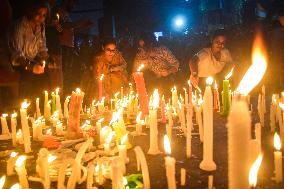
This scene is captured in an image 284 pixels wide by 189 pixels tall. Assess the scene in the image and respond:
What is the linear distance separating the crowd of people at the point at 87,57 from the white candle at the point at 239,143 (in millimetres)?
5949

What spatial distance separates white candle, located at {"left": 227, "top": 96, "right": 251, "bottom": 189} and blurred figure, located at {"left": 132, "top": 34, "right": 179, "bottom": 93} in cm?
965

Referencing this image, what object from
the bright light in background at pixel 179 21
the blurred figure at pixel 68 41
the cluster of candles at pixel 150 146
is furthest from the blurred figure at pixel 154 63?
the bright light in background at pixel 179 21

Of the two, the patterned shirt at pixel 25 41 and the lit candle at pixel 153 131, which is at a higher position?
the patterned shirt at pixel 25 41

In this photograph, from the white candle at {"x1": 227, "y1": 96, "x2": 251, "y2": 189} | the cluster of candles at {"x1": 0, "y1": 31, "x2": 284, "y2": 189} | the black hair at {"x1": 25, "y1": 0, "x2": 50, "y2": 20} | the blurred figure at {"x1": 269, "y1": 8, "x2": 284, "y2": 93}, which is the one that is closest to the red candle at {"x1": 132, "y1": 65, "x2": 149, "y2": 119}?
the cluster of candles at {"x1": 0, "y1": 31, "x2": 284, "y2": 189}

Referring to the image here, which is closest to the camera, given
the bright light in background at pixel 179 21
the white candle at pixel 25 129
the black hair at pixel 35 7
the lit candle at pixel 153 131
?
the lit candle at pixel 153 131

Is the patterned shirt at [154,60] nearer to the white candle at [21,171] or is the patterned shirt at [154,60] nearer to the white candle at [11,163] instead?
the white candle at [11,163]

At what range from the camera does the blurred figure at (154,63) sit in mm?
10758

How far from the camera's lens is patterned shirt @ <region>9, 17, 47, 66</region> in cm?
713

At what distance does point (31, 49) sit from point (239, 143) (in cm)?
726

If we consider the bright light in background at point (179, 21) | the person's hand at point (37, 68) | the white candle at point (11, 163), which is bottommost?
the white candle at point (11, 163)

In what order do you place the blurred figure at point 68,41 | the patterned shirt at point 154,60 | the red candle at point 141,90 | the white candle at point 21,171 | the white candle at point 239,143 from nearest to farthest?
the white candle at point 239,143 → the white candle at point 21,171 → the red candle at point 141,90 → the blurred figure at point 68,41 → the patterned shirt at point 154,60

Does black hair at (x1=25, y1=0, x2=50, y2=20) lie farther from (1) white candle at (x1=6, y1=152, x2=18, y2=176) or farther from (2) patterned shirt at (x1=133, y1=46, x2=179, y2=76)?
(1) white candle at (x1=6, y1=152, x2=18, y2=176)

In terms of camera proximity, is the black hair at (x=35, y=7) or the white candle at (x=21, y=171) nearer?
the white candle at (x=21, y=171)

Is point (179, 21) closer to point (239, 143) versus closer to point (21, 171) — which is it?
point (21, 171)
